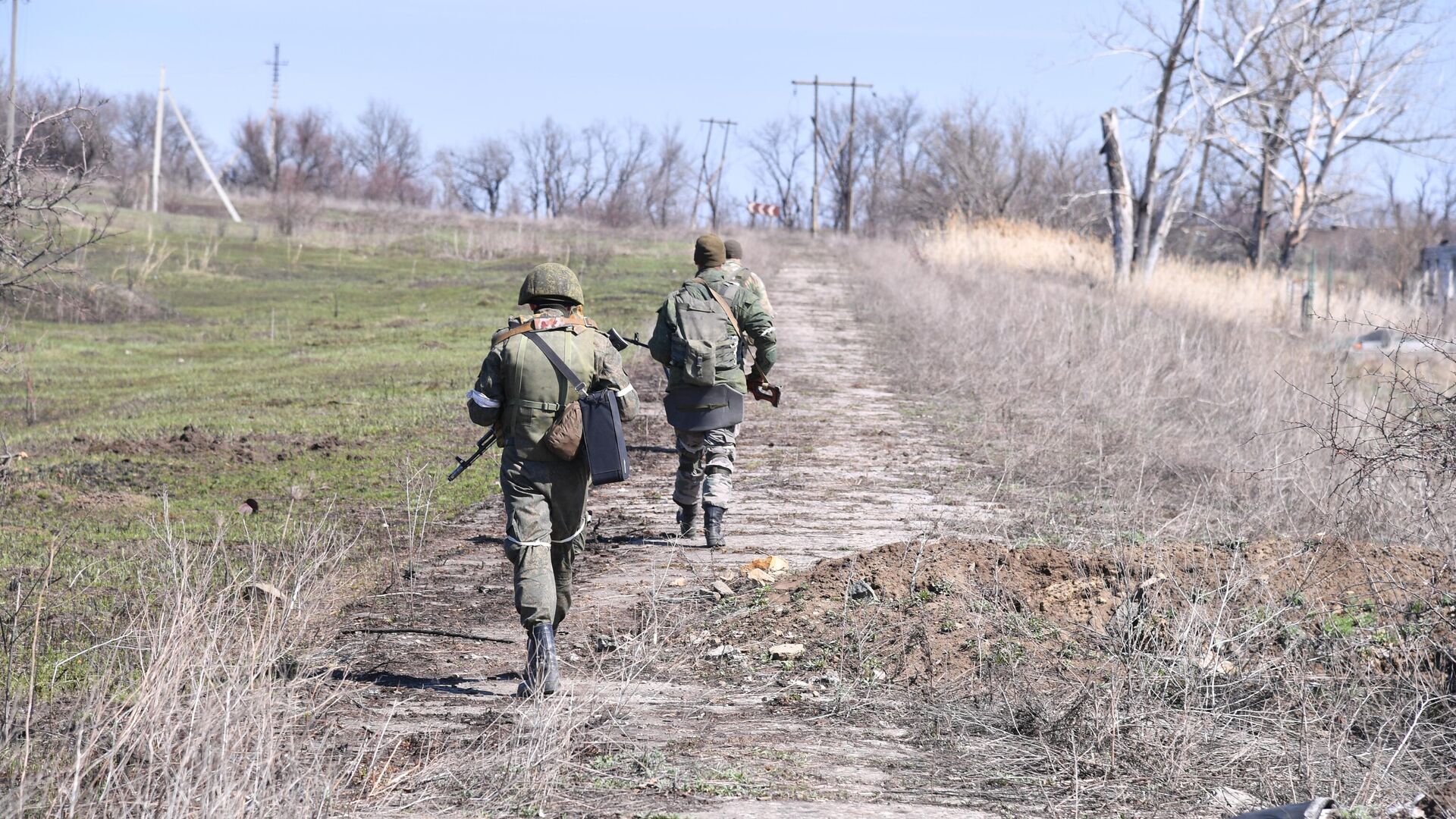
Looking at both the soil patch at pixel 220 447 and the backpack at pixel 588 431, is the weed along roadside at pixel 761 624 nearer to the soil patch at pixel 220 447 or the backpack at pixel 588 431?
the soil patch at pixel 220 447

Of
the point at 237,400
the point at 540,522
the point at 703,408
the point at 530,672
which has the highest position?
the point at 703,408

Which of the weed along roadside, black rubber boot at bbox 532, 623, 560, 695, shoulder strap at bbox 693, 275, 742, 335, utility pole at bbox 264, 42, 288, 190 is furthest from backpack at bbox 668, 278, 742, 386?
utility pole at bbox 264, 42, 288, 190

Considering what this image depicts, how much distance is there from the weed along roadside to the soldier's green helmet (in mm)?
81

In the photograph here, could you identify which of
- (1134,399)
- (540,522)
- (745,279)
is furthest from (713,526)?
(1134,399)

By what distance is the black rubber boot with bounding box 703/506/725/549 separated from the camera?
7.92 m

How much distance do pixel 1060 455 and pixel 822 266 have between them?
26.4 metres

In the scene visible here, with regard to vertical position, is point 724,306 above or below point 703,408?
Result: above

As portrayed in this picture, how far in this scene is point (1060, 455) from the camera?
403 inches

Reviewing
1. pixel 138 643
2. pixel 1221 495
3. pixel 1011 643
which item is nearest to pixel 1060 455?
pixel 1221 495

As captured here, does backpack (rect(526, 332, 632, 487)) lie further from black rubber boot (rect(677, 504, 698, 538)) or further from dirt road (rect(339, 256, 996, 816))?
black rubber boot (rect(677, 504, 698, 538))

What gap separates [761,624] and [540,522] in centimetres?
123

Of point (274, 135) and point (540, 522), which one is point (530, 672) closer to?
point (540, 522)

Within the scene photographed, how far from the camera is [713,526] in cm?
795

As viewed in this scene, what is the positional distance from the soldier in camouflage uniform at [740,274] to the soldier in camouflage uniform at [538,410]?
9.15ft
